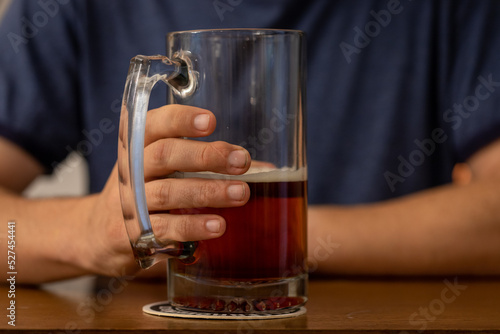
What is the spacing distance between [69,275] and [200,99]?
399 millimetres

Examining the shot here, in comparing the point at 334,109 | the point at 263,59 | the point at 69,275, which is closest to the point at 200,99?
the point at 263,59

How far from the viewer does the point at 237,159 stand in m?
0.53

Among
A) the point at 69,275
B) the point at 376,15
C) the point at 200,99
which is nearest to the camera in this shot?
the point at 200,99

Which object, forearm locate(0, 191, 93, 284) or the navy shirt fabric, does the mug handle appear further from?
the navy shirt fabric

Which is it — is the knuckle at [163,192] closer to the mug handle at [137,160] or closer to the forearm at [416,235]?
the mug handle at [137,160]

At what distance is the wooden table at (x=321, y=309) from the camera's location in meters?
0.51

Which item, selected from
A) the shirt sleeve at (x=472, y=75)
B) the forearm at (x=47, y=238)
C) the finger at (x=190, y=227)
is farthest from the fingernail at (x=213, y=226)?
the shirt sleeve at (x=472, y=75)

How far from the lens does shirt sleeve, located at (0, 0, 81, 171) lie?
122 cm

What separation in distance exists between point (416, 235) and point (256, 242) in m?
0.43

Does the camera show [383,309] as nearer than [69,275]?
Yes

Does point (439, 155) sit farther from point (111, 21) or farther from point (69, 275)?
point (69, 275)

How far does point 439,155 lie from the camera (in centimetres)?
138

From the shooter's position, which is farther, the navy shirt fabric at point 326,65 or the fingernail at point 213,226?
the navy shirt fabric at point 326,65

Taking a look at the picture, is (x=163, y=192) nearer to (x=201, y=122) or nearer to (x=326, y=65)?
(x=201, y=122)
